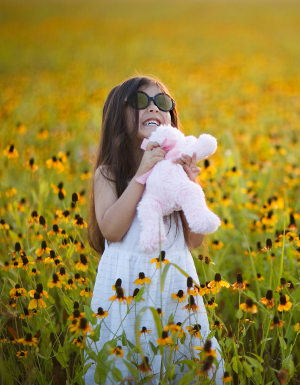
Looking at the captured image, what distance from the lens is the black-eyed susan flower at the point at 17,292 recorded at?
123 centimetres

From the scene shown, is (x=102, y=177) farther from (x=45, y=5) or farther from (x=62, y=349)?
(x=45, y=5)

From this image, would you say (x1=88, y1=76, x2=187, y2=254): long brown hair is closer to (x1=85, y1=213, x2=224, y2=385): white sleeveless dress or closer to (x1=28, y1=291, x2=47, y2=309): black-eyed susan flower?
(x1=85, y1=213, x2=224, y2=385): white sleeveless dress

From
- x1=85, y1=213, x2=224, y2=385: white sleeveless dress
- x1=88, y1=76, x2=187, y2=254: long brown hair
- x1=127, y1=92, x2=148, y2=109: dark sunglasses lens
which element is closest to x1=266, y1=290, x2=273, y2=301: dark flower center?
x1=85, y1=213, x2=224, y2=385: white sleeveless dress

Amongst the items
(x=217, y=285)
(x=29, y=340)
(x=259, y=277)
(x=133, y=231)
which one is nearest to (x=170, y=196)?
(x=133, y=231)

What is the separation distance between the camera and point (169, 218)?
50.8 inches

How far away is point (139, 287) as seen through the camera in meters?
1.24

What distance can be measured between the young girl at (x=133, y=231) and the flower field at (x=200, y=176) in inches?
1.7

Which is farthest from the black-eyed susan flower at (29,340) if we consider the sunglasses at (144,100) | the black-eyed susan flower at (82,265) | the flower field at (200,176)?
the sunglasses at (144,100)

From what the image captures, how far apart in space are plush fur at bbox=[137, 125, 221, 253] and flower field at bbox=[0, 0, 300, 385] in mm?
103

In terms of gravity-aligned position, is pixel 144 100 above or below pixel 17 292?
above

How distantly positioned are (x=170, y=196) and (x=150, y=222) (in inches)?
3.9

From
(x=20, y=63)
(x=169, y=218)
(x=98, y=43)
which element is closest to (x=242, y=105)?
(x=169, y=218)

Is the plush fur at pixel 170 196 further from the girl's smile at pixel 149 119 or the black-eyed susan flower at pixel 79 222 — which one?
the black-eyed susan flower at pixel 79 222

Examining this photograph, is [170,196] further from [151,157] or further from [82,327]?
[82,327]
